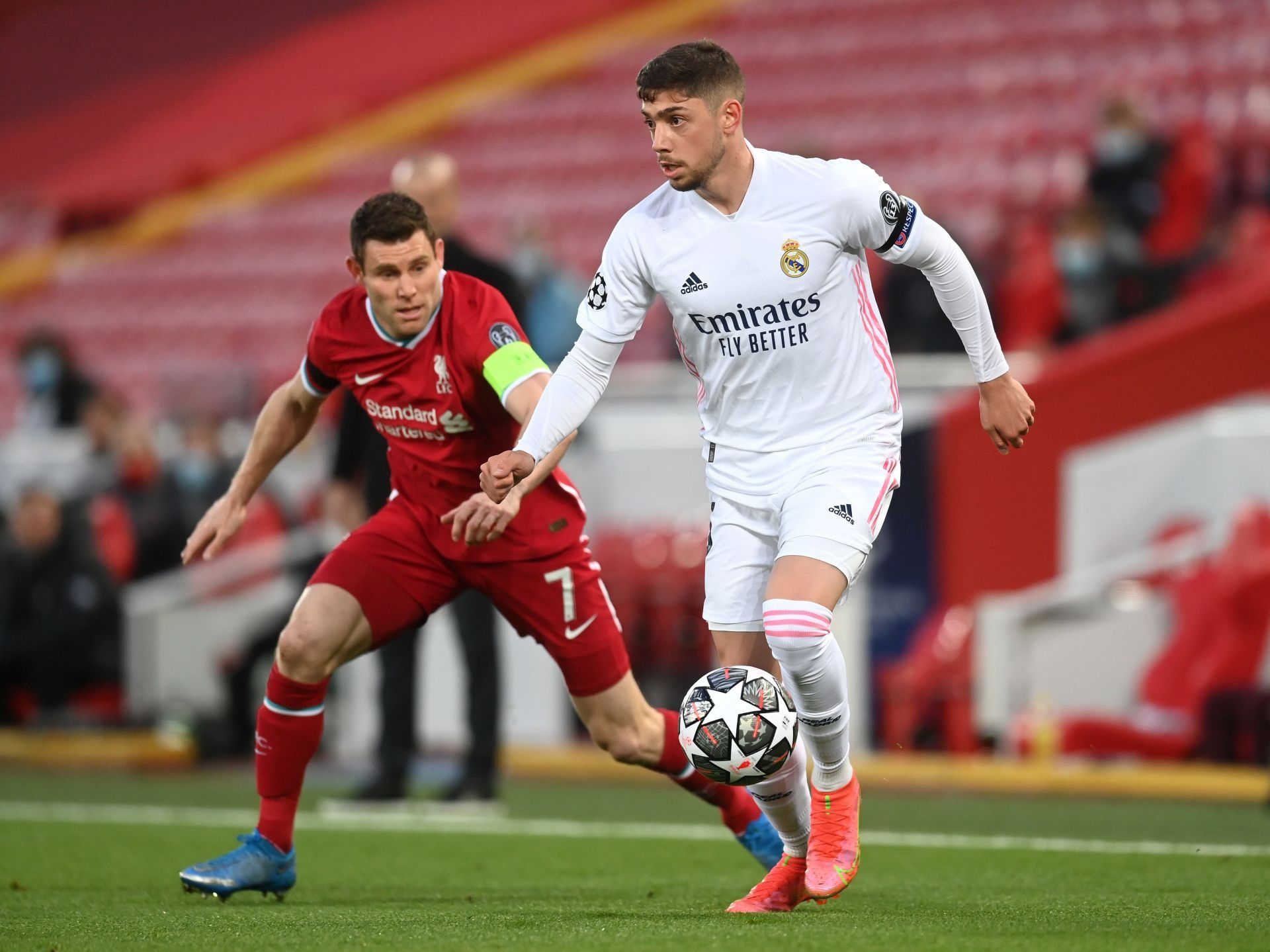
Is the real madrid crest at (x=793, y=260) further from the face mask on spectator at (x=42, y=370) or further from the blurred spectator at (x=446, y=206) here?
the face mask on spectator at (x=42, y=370)

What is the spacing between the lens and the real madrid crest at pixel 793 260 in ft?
16.8

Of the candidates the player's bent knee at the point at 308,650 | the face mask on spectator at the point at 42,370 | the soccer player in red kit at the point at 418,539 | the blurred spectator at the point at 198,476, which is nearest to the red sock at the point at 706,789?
the soccer player in red kit at the point at 418,539

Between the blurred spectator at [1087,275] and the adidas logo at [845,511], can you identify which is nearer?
the adidas logo at [845,511]

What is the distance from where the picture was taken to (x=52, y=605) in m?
12.4

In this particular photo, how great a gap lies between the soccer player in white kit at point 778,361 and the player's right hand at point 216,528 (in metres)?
1.13

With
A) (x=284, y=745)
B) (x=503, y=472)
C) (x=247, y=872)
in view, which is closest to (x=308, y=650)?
(x=284, y=745)

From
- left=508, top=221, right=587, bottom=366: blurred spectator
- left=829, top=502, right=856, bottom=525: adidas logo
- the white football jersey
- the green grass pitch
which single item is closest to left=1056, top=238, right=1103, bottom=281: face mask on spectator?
left=508, top=221, right=587, bottom=366: blurred spectator

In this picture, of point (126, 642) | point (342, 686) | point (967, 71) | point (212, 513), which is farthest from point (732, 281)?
point (967, 71)

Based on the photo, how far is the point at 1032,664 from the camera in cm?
1045

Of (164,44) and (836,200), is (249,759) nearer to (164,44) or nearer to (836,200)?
(836,200)

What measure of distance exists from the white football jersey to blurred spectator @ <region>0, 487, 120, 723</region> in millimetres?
7985

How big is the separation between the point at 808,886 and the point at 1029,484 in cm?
692

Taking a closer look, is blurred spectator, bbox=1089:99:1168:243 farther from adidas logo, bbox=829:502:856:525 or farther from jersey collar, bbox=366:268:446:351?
adidas logo, bbox=829:502:856:525

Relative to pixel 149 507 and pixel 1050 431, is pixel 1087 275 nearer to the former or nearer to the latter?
pixel 1050 431
